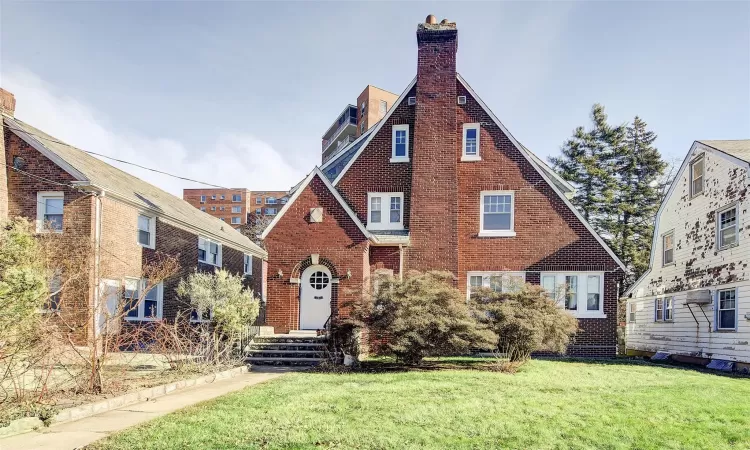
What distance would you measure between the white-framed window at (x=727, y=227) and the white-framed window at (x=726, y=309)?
156cm

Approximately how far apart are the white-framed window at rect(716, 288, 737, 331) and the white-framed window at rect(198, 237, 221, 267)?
21.6 metres

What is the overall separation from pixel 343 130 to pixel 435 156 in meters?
42.4

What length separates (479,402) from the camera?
9258 mm

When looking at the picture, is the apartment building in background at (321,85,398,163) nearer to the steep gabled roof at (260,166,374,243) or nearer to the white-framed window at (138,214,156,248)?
the white-framed window at (138,214,156,248)

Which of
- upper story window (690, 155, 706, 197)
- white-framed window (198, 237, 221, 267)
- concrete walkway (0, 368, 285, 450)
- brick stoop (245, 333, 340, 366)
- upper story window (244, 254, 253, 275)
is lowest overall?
brick stoop (245, 333, 340, 366)

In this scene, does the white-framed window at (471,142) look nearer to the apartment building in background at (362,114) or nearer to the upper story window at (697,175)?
the upper story window at (697,175)

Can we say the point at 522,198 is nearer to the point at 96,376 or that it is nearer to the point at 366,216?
the point at 366,216

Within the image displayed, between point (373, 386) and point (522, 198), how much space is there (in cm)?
1147

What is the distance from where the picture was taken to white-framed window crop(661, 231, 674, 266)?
74.2ft

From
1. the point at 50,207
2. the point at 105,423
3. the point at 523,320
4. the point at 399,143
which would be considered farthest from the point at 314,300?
the point at 105,423

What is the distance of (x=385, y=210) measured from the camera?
20.4 metres

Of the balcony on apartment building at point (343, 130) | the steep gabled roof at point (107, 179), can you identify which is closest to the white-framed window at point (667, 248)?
the steep gabled roof at point (107, 179)

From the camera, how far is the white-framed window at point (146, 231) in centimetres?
2112

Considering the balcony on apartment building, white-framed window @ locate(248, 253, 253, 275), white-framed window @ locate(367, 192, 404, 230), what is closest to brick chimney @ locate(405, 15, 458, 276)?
white-framed window @ locate(367, 192, 404, 230)
